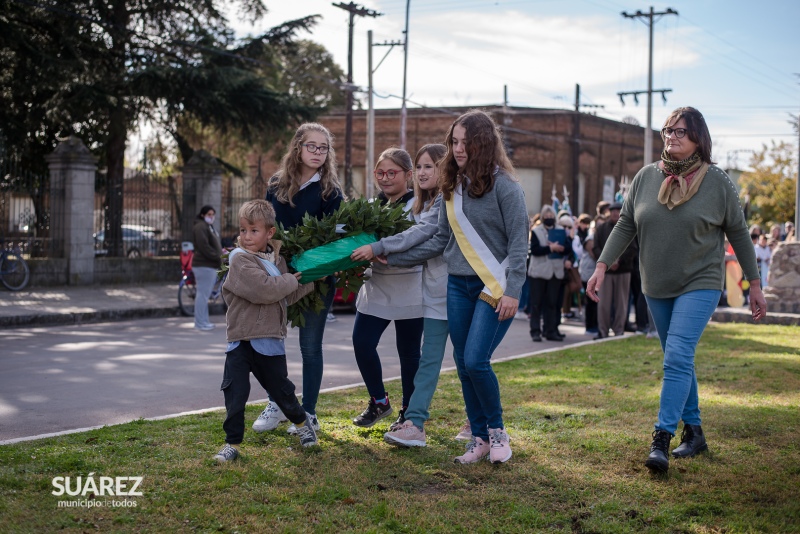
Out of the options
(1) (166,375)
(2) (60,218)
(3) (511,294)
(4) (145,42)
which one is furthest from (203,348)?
(4) (145,42)

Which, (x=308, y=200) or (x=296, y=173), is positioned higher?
(x=296, y=173)

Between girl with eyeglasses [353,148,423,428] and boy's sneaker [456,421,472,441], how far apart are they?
0.40 m

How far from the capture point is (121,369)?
950 cm

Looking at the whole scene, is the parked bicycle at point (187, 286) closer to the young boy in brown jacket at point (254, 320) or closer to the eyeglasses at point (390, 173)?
the eyeglasses at point (390, 173)

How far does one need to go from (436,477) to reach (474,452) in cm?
40

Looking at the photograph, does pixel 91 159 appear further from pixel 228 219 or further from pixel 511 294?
pixel 511 294

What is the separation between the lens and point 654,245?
18.0 ft

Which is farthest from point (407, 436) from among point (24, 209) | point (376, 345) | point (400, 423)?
point (24, 209)

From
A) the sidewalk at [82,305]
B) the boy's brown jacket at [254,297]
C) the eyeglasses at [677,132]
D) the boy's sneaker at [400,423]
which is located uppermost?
the eyeglasses at [677,132]

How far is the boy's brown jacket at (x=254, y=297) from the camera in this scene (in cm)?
523

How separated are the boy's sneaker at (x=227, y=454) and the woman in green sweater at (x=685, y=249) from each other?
2297mm

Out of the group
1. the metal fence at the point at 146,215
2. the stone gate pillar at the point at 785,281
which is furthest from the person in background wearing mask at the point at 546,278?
the metal fence at the point at 146,215

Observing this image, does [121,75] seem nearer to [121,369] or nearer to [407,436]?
[121,369]

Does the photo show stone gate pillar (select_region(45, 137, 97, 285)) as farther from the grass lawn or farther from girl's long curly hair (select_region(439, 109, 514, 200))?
girl's long curly hair (select_region(439, 109, 514, 200))
